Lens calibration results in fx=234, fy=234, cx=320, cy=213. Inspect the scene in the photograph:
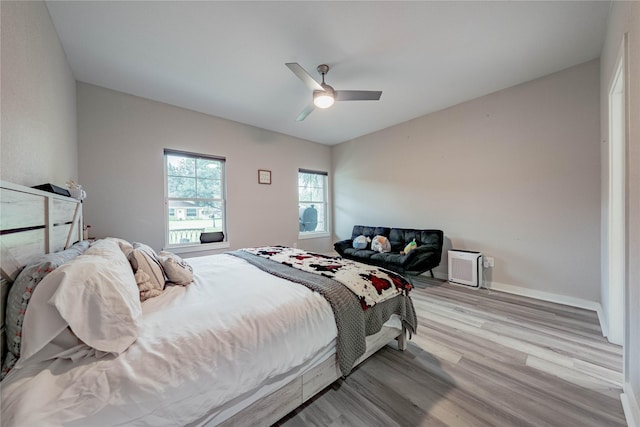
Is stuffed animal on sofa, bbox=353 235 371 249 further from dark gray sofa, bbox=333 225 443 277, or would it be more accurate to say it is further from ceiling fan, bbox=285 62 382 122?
ceiling fan, bbox=285 62 382 122

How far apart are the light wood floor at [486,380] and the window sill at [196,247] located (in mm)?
2987

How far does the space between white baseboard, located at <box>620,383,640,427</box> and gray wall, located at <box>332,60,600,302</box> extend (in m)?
1.76

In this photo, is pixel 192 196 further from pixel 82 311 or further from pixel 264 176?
pixel 82 311

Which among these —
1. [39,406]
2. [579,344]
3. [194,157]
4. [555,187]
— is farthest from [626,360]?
[194,157]

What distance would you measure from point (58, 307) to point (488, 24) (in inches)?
134

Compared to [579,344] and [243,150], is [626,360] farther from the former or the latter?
[243,150]

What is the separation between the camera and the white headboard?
90 centimetres

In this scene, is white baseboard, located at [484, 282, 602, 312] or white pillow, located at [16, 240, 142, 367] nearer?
white pillow, located at [16, 240, 142, 367]

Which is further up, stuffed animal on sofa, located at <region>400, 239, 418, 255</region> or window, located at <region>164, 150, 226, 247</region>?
window, located at <region>164, 150, 226, 247</region>

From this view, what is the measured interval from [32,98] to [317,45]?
2.23 metres

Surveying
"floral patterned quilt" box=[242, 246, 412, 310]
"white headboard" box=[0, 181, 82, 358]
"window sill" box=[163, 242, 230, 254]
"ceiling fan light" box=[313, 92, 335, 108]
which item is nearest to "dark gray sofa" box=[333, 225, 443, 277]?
"floral patterned quilt" box=[242, 246, 412, 310]

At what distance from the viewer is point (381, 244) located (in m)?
4.07

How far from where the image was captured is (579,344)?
2018mm

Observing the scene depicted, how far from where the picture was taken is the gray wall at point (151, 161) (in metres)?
2.98
